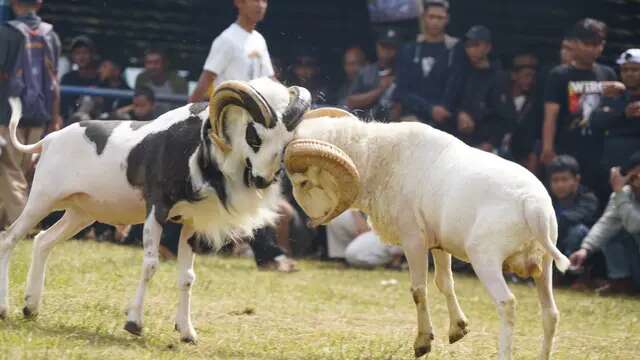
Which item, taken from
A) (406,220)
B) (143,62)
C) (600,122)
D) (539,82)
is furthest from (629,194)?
(143,62)

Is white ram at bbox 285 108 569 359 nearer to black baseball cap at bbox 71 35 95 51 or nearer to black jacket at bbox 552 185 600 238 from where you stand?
black jacket at bbox 552 185 600 238

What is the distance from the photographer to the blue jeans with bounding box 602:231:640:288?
47.7ft

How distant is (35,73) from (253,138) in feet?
20.5

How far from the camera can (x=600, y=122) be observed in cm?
1484

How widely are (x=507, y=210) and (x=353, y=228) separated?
7642mm

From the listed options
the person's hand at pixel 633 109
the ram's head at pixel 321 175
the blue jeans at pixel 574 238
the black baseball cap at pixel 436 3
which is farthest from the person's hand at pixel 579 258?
the ram's head at pixel 321 175

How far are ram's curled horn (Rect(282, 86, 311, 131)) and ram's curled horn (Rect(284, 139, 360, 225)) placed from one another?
6.0 inches

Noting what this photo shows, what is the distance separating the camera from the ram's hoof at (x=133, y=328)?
923 cm

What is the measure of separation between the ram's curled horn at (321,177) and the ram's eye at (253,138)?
20cm

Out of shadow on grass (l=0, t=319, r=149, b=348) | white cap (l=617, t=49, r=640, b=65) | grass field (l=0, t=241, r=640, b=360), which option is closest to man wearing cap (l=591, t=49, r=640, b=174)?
white cap (l=617, t=49, r=640, b=65)

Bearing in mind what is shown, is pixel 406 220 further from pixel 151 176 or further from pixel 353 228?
pixel 353 228

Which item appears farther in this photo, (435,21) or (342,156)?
(435,21)

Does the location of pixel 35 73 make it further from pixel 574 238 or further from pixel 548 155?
pixel 574 238

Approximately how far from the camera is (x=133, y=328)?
364 inches
